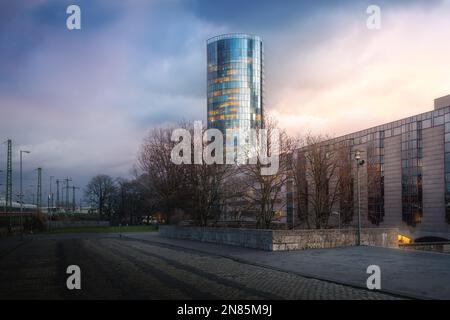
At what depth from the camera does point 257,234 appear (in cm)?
2511

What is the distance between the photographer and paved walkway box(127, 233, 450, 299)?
12011mm

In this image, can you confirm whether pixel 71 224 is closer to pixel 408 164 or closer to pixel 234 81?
pixel 408 164

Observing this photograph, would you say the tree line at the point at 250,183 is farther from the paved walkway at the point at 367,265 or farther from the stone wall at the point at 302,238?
the paved walkway at the point at 367,265

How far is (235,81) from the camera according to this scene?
178125 mm

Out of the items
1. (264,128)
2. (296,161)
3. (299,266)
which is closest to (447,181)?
(296,161)

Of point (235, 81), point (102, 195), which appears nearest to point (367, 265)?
point (102, 195)

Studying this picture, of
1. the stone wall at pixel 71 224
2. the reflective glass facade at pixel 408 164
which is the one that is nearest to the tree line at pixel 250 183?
the reflective glass facade at pixel 408 164

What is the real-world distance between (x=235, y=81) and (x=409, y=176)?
4815 inches

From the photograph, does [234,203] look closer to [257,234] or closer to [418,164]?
[257,234]

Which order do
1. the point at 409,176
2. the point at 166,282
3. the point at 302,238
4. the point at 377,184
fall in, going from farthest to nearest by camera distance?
the point at 377,184 < the point at 409,176 < the point at 302,238 < the point at 166,282

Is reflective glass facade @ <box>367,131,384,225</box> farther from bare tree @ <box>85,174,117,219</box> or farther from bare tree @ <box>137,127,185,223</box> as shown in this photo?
bare tree @ <box>85,174,117,219</box>

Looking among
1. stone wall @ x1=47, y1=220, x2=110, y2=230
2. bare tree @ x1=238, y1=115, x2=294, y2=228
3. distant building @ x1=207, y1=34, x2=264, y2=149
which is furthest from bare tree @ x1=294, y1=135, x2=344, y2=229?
distant building @ x1=207, y1=34, x2=264, y2=149

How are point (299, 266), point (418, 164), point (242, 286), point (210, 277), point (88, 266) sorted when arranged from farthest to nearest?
point (418, 164), point (88, 266), point (299, 266), point (210, 277), point (242, 286)
